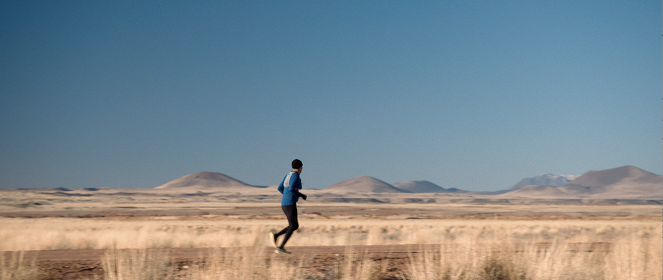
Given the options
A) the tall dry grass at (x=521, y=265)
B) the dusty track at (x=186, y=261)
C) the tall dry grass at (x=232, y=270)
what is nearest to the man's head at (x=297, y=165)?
the dusty track at (x=186, y=261)

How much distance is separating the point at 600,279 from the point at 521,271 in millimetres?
1468

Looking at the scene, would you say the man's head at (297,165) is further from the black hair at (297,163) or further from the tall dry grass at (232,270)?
the tall dry grass at (232,270)

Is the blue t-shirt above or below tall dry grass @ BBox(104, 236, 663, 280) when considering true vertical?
above

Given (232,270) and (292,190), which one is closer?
(232,270)

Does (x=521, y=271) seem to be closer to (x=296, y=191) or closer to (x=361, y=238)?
(x=296, y=191)

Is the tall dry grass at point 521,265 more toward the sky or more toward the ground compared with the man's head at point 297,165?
more toward the ground

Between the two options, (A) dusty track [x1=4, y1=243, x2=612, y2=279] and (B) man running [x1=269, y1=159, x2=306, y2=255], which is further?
(B) man running [x1=269, y1=159, x2=306, y2=255]

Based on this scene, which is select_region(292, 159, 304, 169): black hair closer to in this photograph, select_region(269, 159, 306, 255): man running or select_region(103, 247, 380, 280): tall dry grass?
select_region(269, 159, 306, 255): man running

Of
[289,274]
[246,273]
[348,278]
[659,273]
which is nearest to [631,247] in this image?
[659,273]

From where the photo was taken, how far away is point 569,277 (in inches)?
376

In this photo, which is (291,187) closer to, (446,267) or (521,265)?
(446,267)

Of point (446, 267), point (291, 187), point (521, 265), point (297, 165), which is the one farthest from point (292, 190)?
point (521, 265)

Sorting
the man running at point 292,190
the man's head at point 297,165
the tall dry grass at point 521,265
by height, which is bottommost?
the tall dry grass at point 521,265

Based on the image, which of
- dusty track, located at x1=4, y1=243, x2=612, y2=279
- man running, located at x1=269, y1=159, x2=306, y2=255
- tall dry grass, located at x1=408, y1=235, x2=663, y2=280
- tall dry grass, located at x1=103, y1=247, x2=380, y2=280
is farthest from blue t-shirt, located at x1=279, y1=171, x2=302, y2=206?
tall dry grass, located at x1=408, y1=235, x2=663, y2=280
